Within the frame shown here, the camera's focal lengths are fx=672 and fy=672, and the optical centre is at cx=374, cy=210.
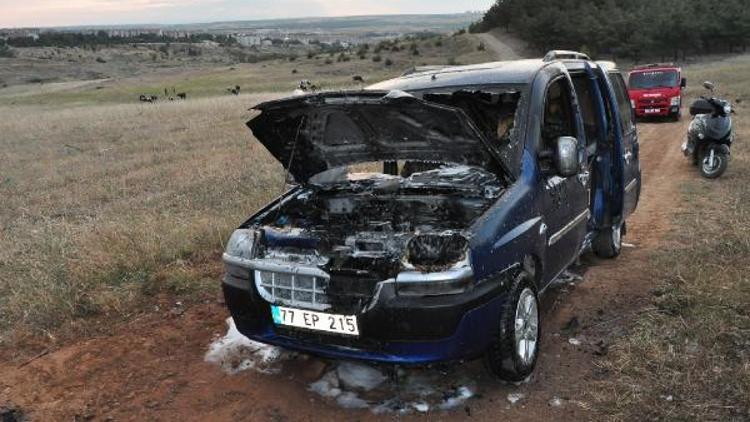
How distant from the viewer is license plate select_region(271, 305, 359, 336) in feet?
12.5

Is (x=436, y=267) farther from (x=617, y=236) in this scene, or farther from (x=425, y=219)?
(x=617, y=236)

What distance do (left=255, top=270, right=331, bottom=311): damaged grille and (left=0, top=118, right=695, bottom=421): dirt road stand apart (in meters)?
0.63

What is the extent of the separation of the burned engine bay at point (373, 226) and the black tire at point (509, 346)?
0.48 meters

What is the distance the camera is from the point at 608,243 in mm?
6414

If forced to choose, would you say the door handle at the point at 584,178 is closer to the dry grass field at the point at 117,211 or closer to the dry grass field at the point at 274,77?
the dry grass field at the point at 117,211

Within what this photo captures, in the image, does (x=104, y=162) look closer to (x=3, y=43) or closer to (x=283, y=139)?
(x=283, y=139)

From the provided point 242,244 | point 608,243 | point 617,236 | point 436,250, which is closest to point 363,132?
point 242,244

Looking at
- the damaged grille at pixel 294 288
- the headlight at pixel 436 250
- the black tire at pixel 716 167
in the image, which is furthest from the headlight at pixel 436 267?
the black tire at pixel 716 167

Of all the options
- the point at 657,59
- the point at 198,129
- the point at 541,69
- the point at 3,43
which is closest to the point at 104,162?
the point at 198,129

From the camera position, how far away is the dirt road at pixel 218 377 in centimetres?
398

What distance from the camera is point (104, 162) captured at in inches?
676

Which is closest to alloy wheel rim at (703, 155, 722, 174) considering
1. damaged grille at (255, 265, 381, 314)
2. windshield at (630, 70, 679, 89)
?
damaged grille at (255, 265, 381, 314)

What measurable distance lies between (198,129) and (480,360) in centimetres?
1897

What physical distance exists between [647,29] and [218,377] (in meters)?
60.9
